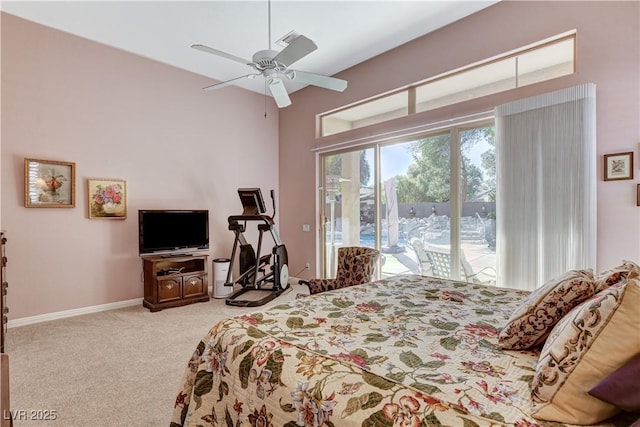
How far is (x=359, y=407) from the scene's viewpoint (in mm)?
966

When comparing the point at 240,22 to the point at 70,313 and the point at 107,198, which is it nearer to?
the point at 107,198

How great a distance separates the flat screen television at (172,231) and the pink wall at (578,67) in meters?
2.62

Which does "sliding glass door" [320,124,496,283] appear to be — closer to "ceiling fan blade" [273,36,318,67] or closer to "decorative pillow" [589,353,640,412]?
"ceiling fan blade" [273,36,318,67]

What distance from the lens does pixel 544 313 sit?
1277 mm

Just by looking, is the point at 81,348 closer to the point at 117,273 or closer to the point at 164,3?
the point at 117,273

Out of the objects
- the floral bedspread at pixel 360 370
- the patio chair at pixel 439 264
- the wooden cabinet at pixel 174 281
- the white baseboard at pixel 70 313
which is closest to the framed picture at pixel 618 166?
the patio chair at pixel 439 264

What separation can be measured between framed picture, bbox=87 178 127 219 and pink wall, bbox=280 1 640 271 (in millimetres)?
3285

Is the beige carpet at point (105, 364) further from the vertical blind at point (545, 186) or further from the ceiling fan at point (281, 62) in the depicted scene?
the vertical blind at point (545, 186)

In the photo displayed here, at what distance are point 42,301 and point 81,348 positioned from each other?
1.29 m

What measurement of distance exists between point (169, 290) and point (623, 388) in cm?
444

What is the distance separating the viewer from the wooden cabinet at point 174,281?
414 centimetres

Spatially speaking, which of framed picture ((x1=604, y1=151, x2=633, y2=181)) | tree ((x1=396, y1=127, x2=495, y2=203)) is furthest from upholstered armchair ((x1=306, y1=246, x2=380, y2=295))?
framed picture ((x1=604, y1=151, x2=633, y2=181))

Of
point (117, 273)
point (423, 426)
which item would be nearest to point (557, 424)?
point (423, 426)

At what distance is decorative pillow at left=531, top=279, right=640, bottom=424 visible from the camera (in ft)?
2.82
